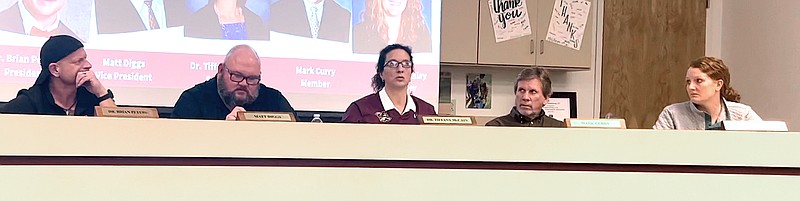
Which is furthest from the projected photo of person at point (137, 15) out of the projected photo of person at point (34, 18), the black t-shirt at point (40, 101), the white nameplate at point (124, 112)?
the white nameplate at point (124, 112)

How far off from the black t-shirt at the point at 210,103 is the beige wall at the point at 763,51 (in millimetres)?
2572

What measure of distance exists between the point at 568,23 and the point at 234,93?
2.09 m

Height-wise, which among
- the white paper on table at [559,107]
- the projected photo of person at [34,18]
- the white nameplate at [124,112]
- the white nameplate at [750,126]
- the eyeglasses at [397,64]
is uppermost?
the projected photo of person at [34,18]

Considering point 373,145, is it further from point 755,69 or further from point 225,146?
point 755,69

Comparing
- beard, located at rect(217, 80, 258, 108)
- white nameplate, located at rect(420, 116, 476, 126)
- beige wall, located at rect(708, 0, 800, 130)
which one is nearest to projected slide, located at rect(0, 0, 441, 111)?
beard, located at rect(217, 80, 258, 108)

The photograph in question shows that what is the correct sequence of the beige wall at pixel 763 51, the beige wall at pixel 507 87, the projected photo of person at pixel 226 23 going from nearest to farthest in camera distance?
the projected photo of person at pixel 226 23
the beige wall at pixel 763 51
the beige wall at pixel 507 87

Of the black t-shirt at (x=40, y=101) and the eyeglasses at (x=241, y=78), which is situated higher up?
the eyeglasses at (x=241, y=78)

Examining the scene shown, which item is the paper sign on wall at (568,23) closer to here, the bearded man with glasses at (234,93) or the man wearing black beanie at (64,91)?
the bearded man with glasses at (234,93)

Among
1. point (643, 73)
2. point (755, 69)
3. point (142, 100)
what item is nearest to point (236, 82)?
point (142, 100)

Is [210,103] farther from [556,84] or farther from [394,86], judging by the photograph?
[556,84]

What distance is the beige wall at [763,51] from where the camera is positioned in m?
3.57

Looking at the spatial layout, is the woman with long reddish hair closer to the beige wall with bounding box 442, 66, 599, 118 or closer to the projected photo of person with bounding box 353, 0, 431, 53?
the projected photo of person with bounding box 353, 0, 431, 53

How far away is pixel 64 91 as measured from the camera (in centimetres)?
159

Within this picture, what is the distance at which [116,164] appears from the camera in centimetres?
71
